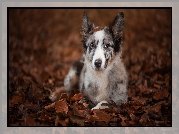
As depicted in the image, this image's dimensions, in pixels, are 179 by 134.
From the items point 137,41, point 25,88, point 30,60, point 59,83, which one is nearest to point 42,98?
point 25,88

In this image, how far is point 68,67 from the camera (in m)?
8.15

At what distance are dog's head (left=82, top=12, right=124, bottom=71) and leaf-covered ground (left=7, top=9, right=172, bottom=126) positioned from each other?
67cm

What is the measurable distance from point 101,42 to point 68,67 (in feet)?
11.7

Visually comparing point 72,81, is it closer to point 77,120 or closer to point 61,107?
point 61,107

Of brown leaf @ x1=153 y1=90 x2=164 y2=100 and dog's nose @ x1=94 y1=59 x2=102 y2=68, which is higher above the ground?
dog's nose @ x1=94 y1=59 x2=102 y2=68

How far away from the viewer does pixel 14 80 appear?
645 cm

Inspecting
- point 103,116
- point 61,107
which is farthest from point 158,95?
point 61,107

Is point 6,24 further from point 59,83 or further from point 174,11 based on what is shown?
point 174,11

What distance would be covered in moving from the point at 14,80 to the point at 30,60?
6.55 feet

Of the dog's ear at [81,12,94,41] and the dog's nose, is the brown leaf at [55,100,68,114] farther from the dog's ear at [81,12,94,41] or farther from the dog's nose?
the dog's ear at [81,12,94,41]

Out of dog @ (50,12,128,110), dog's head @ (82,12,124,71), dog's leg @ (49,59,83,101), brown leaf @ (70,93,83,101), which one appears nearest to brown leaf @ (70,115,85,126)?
dog @ (50,12,128,110)

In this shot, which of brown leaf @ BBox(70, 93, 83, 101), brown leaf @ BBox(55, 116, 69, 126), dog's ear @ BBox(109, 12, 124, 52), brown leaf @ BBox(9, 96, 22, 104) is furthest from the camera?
brown leaf @ BBox(9, 96, 22, 104)

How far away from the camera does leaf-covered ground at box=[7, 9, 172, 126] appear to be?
4672 mm

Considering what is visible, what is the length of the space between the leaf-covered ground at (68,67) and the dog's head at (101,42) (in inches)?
26.4
